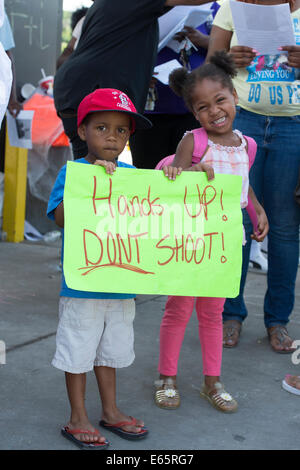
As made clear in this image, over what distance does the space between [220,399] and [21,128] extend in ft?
10.1

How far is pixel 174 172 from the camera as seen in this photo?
6.92 feet

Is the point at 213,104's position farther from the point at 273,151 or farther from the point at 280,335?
the point at 280,335

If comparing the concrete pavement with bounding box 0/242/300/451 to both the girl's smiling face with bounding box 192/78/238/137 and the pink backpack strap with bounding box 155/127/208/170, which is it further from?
the girl's smiling face with bounding box 192/78/238/137

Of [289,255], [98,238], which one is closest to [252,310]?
[289,255]

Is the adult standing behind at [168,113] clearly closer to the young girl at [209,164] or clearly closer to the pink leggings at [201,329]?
the young girl at [209,164]

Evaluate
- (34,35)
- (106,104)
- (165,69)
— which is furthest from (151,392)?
(34,35)

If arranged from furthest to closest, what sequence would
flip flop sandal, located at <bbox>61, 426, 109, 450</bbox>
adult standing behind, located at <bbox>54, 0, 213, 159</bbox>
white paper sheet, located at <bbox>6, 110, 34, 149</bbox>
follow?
white paper sheet, located at <bbox>6, 110, 34, 149</bbox> < adult standing behind, located at <bbox>54, 0, 213, 159</bbox> < flip flop sandal, located at <bbox>61, 426, 109, 450</bbox>

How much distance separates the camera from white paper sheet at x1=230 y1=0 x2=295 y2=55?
2.73 meters

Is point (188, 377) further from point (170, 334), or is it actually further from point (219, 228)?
point (219, 228)

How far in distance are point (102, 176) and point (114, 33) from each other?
1.31 m

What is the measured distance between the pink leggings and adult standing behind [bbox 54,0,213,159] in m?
1.12

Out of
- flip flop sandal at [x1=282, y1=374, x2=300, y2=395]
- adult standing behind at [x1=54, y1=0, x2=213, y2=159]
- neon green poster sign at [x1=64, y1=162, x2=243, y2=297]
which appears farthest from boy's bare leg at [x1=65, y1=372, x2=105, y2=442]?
adult standing behind at [x1=54, y1=0, x2=213, y2=159]

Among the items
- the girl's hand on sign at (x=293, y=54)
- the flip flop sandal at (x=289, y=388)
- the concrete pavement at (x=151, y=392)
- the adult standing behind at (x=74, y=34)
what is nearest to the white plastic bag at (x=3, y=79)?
the concrete pavement at (x=151, y=392)

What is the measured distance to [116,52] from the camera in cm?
306
